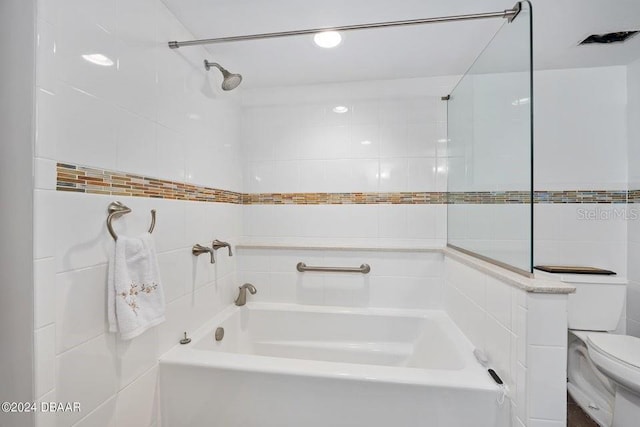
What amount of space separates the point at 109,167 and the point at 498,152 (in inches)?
64.6

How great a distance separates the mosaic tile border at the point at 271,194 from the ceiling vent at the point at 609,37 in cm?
91

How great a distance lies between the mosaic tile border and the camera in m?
0.87

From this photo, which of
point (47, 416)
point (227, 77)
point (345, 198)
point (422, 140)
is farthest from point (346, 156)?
point (47, 416)

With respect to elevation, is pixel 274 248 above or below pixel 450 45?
below

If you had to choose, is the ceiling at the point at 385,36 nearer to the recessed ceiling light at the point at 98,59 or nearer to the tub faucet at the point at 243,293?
the recessed ceiling light at the point at 98,59

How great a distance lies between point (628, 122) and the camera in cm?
179

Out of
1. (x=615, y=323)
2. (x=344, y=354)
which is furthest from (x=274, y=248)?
(x=615, y=323)

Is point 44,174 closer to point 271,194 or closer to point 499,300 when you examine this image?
point 271,194

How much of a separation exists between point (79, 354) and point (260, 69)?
1.82m

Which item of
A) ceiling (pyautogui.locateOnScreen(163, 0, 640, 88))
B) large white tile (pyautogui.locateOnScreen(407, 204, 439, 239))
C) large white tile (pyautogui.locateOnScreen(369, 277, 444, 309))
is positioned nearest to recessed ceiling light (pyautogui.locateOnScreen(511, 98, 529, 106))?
ceiling (pyautogui.locateOnScreen(163, 0, 640, 88))

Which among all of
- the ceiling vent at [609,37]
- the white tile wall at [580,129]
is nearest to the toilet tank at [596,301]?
the white tile wall at [580,129]

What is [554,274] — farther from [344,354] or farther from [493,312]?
[344,354]

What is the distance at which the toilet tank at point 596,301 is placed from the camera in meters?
1.60

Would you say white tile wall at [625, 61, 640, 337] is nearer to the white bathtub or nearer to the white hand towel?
the white bathtub
